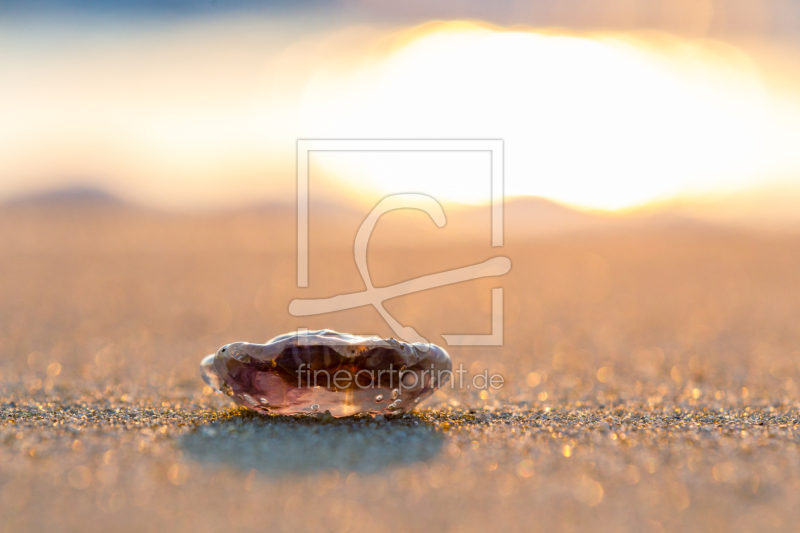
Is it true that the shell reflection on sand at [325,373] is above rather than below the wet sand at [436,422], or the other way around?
above

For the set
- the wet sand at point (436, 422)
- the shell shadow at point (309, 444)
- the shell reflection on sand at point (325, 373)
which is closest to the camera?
the wet sand at point (436, 422)

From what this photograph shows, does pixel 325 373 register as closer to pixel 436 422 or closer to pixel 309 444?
pixel 309 444

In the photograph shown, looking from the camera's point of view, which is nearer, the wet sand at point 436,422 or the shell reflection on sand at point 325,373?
the wet sand at point 436,422

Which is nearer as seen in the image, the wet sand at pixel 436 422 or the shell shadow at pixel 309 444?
the wet sand at pixel 436 422

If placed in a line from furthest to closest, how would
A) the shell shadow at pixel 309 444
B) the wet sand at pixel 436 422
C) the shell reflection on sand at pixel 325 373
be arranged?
the shell reflection on sand at pixel 325 373
the shell shadow at pixel 309 444
the wet sand at pixel 436 422

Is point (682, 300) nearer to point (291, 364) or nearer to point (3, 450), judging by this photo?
point (291, 364)

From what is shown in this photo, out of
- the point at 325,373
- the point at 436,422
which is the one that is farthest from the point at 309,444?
the point at 436,422
